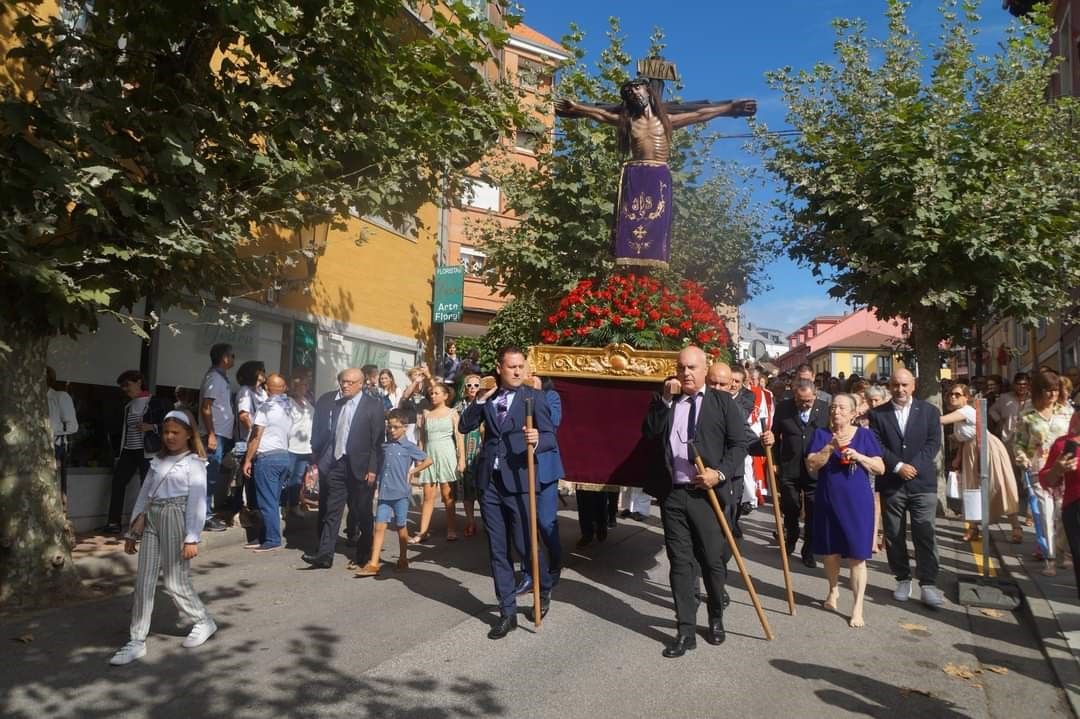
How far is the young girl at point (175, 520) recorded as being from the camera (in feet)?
17.8

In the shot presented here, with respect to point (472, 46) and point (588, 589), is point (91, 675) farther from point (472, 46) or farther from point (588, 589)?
point (472, 46)

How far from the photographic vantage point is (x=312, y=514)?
37.9 ft

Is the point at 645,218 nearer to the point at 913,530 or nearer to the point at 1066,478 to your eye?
the point at 913,530

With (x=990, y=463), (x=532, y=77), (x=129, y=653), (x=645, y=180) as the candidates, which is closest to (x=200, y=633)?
(x=129, y=653)

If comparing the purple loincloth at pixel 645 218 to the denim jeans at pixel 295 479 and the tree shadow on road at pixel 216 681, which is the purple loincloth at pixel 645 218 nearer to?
the denim jeans at pixel 295 479

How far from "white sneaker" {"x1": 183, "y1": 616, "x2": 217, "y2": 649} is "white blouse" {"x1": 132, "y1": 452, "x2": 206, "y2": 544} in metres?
0.56

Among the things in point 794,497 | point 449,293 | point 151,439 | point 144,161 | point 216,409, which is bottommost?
point 794,497

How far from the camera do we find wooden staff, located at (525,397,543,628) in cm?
594

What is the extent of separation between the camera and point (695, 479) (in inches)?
225

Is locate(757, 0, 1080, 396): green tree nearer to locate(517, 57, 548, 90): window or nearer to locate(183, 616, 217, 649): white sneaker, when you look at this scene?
locate(517, 57, 548, 90): window

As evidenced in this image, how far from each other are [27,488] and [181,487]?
6.58ft

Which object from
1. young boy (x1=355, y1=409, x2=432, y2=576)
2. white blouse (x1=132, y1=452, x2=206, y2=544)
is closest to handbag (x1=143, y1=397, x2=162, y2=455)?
A: young boy (x1=355, y1=409, x2=432, y2=576)

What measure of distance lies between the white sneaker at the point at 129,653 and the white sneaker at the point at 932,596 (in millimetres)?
5830

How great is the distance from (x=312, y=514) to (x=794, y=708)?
825cm
